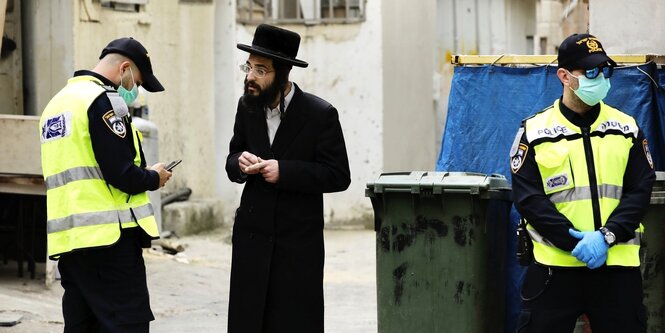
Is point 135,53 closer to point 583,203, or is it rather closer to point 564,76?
point 564,76

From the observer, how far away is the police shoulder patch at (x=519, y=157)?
17.4 feet

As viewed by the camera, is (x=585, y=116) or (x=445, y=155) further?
(x=445, y=155)

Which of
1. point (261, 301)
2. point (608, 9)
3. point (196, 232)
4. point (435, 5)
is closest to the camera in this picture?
point (261, 301)

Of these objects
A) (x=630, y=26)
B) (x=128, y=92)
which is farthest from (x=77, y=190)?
(x=630, y=26)

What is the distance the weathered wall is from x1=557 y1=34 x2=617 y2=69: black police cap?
10316mm

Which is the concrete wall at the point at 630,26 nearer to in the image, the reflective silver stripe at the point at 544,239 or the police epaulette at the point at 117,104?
the reflective silver stripe at the point at 544,239

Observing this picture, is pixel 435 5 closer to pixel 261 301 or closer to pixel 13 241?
pixel 13 241

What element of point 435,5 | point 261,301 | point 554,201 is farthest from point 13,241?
point 435,5

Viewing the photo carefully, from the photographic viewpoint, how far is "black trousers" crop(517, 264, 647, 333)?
16.7 feet

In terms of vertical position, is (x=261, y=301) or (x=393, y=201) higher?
(x=393, y=201)

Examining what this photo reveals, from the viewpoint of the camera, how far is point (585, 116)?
5285mm

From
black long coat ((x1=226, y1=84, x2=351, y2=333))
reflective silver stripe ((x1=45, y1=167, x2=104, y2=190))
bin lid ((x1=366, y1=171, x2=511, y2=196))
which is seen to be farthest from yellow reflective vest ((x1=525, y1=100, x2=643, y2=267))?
reflective silver stripe ((x1=45, y1=167, x2=104, y2=190))

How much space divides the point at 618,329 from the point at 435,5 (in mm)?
13750

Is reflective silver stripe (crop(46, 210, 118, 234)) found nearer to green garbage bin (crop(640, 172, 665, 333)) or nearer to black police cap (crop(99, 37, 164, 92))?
black police cap (crop(99, 37, 164, 92))
